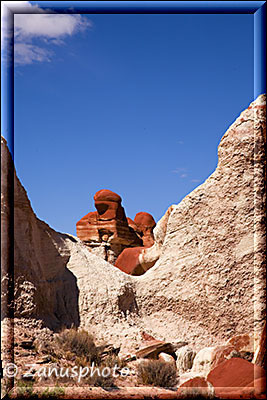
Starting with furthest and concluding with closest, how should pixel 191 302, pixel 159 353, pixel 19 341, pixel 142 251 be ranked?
pixel 142 251, pixel 191 302, pixel 159 353, pixel 19 341

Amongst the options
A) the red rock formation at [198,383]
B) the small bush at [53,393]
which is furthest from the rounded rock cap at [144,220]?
the small bush at [53,393]

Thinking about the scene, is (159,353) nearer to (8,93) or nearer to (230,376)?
(230,376)

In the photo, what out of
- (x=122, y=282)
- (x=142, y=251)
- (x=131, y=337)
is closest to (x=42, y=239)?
(x=122, y=282)

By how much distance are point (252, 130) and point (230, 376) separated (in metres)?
4.00

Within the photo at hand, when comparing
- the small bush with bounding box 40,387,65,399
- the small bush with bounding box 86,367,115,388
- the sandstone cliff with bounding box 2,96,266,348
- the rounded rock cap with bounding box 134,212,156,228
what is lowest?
the small bush with bounding box 40,387,65,399

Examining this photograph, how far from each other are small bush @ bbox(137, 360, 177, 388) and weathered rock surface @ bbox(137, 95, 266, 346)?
1507 millimetres

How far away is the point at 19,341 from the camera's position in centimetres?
697

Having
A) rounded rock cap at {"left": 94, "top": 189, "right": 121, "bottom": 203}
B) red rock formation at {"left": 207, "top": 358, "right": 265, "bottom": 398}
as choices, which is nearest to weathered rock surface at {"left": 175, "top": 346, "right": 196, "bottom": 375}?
red rock formation at {"left": 207, "top": 358, "right": 265, "bottom": 398}

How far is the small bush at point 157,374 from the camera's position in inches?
268

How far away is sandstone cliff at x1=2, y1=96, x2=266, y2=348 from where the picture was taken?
8.11 meters

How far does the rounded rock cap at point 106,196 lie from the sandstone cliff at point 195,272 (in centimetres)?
2437

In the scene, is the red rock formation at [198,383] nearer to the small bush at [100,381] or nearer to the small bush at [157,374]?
the small bush at [157,374]

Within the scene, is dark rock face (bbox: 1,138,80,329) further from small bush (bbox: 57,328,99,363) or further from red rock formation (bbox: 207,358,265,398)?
red rock formation (bbox: 207,358,265,398)

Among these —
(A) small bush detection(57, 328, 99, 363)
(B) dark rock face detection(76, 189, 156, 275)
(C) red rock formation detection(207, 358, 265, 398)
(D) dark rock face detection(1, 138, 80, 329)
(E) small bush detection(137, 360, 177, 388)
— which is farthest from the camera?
(B) dark rock face detection(76, 189, 156, 275)
